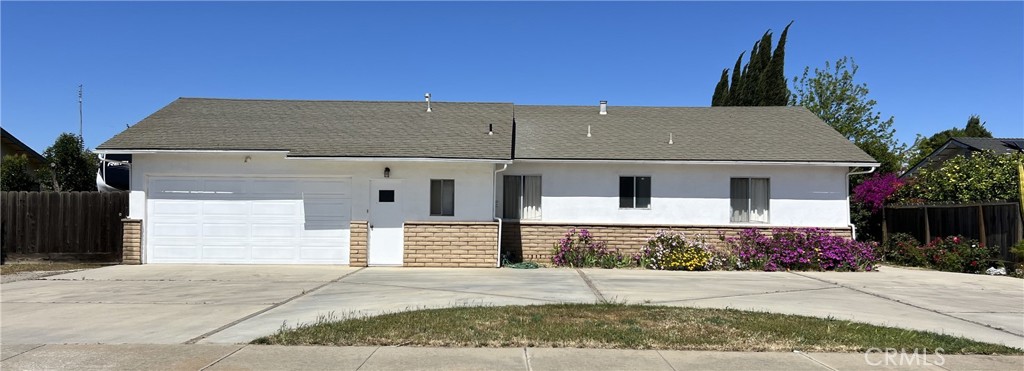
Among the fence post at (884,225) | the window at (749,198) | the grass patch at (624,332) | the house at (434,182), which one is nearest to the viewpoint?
the grass patch at (624,332)

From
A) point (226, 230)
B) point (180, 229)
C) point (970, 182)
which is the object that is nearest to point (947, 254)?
point (970, 182)

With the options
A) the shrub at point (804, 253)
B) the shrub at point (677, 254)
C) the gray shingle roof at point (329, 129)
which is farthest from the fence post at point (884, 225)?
the gray shingle roof at point (329, 129)

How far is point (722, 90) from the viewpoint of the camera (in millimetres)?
31000

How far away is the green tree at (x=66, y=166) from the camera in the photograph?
26.3 meters

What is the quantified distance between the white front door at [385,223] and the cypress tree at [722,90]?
19934 mm

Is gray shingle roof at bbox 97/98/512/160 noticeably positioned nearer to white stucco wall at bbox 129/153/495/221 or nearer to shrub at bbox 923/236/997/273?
white stucco wall at bbox 129/153/495/221

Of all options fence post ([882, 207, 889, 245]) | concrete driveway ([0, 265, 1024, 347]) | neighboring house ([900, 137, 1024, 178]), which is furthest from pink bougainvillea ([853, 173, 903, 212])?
neighboring house ([900, 137, 1024, 178])

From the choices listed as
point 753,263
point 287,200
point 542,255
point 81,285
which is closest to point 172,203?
point 287,200

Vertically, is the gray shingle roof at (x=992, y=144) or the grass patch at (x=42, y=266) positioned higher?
the gray shingle roof at (x=992, y=144)

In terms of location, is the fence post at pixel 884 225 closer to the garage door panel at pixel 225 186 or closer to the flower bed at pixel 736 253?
the flower bed at pixel 736 253

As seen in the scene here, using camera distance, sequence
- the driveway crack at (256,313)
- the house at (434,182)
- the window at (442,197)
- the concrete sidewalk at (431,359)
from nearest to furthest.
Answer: the concrete sidewalk at (431,359) < the driveway crack at (256,313) < the house at (434,182) < the window at (442,197)

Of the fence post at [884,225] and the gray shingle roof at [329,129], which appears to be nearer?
the gray shingle roof at [329,129]

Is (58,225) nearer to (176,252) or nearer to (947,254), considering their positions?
(176,252)

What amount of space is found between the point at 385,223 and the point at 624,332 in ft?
29.3
